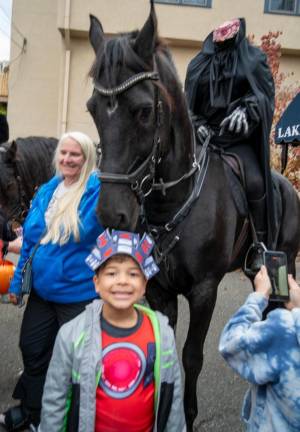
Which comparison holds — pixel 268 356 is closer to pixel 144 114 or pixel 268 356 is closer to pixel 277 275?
pixel 277 275

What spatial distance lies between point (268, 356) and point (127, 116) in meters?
1.31

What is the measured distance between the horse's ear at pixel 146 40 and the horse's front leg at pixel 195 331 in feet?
4.69

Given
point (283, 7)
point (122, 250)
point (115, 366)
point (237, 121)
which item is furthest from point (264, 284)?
point (283, 7)

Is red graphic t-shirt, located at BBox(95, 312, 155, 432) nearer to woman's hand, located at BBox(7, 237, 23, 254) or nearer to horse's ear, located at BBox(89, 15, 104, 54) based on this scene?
woman's hand, located at BBox(7, 237, 23, 254)

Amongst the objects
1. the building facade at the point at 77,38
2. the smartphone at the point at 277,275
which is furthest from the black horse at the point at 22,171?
the building facade at the point at 77,38

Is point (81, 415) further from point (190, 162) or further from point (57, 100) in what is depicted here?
point (57, 100)

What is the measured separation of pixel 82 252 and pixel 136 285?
757 millimetres

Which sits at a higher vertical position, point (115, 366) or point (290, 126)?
point (290, 126)

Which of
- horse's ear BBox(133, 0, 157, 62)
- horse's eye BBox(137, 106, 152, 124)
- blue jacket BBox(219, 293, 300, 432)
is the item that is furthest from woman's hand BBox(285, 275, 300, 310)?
horse's ear BBox(133, 0, 157, 62)

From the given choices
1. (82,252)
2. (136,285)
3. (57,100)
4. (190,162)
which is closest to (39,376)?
(82,252)

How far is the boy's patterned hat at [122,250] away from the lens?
69.3 inches

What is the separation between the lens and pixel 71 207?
94.2 inches

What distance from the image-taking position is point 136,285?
5.84ft

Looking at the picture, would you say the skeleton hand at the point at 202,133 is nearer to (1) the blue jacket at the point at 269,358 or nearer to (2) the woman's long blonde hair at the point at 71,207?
(2) the woman's long blonde hair at the point at 71,207
